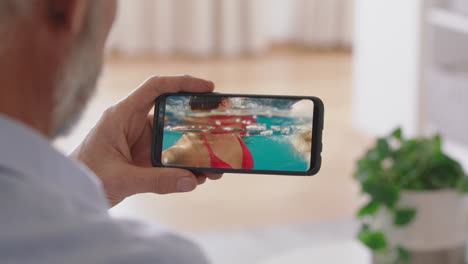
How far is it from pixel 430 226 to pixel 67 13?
1242 millimetres

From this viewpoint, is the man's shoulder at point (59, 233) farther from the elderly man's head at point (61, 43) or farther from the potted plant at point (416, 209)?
the potted plant at point (416, 209)

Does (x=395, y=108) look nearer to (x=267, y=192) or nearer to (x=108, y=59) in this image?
(x=267, y=192)

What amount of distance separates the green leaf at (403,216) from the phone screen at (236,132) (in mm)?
727

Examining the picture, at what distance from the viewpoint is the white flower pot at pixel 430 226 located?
5.03ft

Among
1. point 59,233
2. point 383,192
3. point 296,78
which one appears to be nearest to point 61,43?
point 59,233

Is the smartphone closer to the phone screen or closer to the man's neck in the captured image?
the phone screen

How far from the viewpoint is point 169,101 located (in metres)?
0.83

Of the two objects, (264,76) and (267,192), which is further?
(264,76)

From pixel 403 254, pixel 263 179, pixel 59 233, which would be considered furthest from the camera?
pixel 263 179

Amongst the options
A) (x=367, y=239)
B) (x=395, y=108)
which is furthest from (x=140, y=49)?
(x=367, y=239)

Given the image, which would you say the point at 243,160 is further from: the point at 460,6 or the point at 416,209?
the point at 460,6

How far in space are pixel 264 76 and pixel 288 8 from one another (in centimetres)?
77

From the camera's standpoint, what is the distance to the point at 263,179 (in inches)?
104

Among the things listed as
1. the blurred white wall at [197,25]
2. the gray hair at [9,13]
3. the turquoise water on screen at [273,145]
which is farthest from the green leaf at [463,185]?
the blurred white wall at [197,25]
